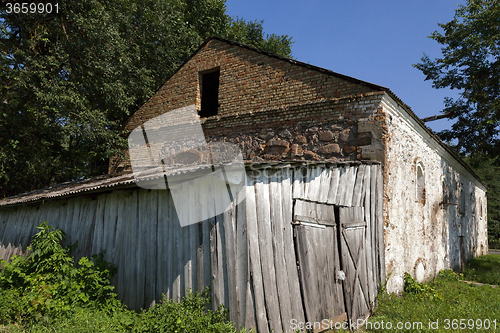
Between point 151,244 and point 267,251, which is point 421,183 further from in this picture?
point 151,244

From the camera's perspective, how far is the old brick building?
411 centimetres

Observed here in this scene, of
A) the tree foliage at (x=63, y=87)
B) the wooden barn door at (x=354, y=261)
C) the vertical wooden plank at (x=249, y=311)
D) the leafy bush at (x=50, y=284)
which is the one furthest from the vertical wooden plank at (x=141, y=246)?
the tree foliage at (x=63, y=87)

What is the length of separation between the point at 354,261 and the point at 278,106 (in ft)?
12.8

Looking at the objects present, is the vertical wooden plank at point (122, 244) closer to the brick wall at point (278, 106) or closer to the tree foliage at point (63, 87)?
the brick wall at point (278, 106)

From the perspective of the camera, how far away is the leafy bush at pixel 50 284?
167 inches

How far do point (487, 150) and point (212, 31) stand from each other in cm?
1369

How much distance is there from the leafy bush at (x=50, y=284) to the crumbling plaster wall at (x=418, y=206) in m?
5.03

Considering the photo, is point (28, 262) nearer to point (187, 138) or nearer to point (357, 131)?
point (187, 138)

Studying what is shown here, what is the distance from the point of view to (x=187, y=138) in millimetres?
8844

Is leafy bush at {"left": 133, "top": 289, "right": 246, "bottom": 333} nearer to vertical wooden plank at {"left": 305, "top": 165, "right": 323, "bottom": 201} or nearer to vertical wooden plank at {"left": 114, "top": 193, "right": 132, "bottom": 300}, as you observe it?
vertical wooden plank at {"left": 114, "top": 193, "right": 132, "bottom": 300}

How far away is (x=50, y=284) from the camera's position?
4566 mm

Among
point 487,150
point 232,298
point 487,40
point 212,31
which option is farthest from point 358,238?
point 212,31

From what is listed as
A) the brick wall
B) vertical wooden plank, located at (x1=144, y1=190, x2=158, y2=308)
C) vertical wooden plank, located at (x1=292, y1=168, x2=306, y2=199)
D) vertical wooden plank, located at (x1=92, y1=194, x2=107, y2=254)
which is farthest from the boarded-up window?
vertical wooden plank, located at (x1=92, y1=194, x2=107, y2=254)

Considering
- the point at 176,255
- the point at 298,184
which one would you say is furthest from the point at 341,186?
the point at 176,255
